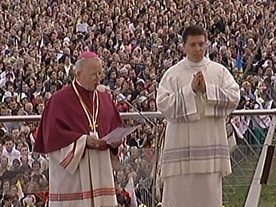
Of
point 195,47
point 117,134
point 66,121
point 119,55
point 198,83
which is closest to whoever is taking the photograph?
point 117,134

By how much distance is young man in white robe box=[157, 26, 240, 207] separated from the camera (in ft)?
19.6

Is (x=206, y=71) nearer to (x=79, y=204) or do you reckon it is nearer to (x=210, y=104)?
(x=210, y=104)

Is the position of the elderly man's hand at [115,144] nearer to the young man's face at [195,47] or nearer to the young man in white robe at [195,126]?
the young man in white robe at [195,126]

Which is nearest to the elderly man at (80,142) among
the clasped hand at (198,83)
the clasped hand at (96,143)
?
the clasped hand at (96,143)

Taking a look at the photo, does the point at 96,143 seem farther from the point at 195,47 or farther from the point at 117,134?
the point at 195,47

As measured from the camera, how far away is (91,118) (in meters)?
5.76

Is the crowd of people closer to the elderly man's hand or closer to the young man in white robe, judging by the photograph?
the young man in white robe

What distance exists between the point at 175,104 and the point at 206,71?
0.33 metres

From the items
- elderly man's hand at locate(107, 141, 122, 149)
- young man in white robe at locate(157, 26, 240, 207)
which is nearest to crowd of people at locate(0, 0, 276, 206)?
young man in white robe at locate(157, 26, 240, 207)

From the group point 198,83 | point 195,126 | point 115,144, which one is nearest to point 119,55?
point 195,126

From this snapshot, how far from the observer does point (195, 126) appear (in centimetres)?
606

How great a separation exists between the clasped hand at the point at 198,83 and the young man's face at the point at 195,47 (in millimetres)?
192

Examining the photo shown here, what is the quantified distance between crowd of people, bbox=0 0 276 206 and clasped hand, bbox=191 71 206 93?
1.11 meters

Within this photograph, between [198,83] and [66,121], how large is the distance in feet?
2.90
